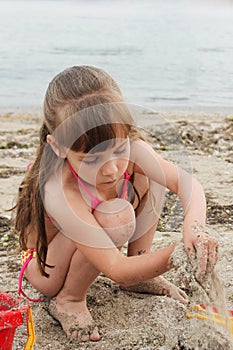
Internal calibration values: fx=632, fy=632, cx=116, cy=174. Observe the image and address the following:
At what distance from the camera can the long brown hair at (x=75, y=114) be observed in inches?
89.8

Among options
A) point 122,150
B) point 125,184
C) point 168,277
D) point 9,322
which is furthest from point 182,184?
point 9,322

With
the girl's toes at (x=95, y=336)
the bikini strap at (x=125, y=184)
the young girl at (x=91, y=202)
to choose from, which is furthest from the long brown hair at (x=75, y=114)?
the girl's toes at (x=95, y=336)

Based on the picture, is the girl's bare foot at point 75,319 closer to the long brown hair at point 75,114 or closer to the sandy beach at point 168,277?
the sandy beach at point 168,277

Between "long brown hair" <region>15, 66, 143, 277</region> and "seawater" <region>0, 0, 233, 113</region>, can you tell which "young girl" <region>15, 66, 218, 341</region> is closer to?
"long brown hair" <region>15, 66, 143, 277</region>

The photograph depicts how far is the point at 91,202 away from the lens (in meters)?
2.50

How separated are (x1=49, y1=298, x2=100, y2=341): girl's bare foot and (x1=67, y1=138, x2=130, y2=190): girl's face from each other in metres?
0.57

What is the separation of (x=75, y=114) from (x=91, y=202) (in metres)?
0.39

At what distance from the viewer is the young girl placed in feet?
7.50

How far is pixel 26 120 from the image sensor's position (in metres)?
7.57

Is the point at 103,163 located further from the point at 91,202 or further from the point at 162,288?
the point at 162,288

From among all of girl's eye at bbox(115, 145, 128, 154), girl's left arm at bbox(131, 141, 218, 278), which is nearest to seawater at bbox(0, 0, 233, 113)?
girl's left arm at bbox(131, 141, 218, 278)

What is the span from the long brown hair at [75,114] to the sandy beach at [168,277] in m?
0.34

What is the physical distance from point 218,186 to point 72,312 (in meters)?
2.01

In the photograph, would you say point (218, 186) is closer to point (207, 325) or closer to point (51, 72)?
point (207, 325)
